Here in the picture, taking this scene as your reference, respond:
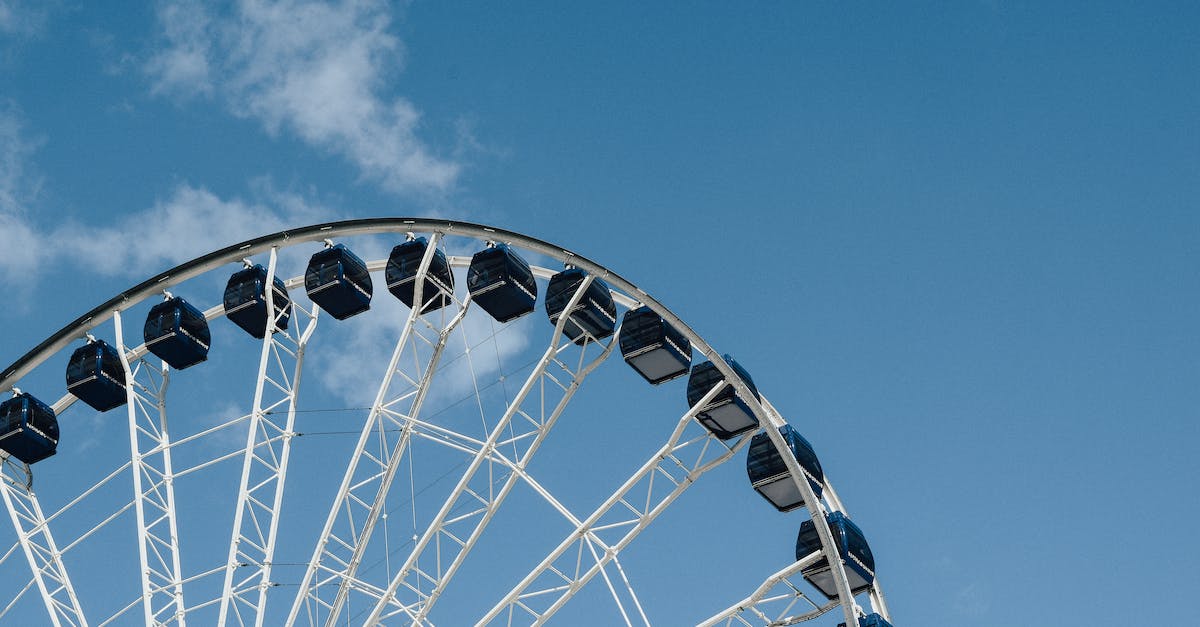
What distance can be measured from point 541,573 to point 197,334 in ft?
28.0

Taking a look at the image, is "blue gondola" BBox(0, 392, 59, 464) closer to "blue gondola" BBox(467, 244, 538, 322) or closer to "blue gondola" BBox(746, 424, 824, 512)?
"blue gondola" BBox(467, 244, 538, 322)

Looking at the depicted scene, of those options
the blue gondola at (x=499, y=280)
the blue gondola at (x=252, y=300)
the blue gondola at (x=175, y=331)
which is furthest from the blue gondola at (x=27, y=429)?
the blue gondola at (x=499, y=280)

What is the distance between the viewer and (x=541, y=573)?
30.7 meters

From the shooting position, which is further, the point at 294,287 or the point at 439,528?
the point at 294,287

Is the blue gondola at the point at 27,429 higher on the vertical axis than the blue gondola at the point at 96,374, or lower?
lower

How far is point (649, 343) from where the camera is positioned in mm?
32844

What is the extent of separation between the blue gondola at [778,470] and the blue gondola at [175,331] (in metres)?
11.9

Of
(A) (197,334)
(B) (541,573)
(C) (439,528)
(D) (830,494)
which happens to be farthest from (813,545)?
(A) (197,334)

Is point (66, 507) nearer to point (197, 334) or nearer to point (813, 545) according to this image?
point (197, 334)

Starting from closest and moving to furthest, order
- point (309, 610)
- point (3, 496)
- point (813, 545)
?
point (309, 610)
point (3, 496)
point (813, 545)

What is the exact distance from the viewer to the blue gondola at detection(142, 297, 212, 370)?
3156 cm

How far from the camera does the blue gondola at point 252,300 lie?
104ft

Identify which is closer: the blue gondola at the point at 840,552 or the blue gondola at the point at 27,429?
the blue gondola at the point at 27,429

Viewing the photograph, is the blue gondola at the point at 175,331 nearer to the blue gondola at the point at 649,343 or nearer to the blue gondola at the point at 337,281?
the blue gondola at the point at 337,281
